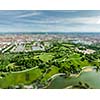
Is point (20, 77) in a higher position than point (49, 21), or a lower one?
lower

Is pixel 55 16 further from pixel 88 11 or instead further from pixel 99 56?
pixel 99 56

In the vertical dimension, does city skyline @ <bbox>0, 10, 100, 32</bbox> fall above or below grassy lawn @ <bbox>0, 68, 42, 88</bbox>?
above

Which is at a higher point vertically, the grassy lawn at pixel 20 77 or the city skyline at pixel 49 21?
the city skyline at pixel 49 21

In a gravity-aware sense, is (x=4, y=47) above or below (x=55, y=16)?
below
